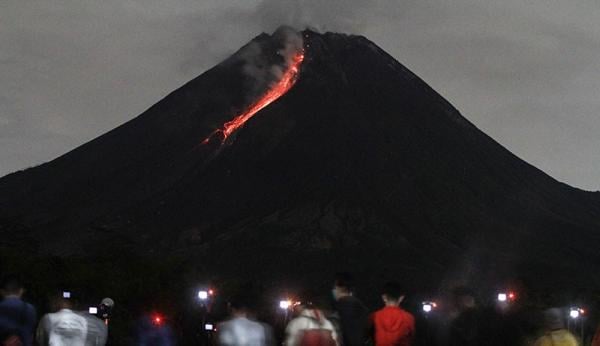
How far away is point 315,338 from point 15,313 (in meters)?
3.56

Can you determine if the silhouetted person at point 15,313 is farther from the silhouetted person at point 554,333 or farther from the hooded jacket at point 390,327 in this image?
the silhouetted person at point 554,333

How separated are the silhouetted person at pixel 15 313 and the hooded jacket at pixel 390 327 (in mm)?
4002

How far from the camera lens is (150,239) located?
18625 centimetres

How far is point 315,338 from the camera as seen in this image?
13.1 metres

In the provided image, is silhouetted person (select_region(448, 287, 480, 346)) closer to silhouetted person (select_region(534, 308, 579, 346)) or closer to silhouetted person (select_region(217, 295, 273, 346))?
silhouetted person (select_region(534, 308, 579, 346))

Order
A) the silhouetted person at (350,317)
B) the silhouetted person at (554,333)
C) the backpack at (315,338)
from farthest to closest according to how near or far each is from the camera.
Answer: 1. the silhouetted person at (350,317)
2. the silhouetted person at (554,333)
3. the backpack at (315,338)

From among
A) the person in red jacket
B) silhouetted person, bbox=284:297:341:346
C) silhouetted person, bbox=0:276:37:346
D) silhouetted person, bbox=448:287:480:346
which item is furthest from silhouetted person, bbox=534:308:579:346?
silhouetted person, bbox=0:276:37:346

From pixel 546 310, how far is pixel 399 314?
1686 mm

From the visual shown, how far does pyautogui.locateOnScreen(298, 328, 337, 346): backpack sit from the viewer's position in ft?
42.9

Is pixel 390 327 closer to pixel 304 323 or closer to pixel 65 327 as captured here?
pixel 304 323

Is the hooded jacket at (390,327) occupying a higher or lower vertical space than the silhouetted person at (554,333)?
higher

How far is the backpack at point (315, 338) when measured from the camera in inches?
515

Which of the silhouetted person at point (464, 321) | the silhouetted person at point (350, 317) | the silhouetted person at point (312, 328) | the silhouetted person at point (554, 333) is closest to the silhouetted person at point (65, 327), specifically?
the silhouetted person at point (312, 328)

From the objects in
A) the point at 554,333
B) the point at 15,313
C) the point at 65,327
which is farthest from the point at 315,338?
the point at 15,313
